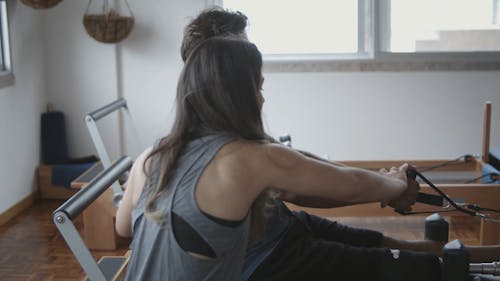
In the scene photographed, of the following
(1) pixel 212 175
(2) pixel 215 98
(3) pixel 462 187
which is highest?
(2) pixel 215 98

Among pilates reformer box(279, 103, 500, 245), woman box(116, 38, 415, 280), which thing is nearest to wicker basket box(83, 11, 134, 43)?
pilates reformer box(279, 103, 500, 245)

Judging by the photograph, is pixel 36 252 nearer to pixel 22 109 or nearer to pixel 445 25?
pixel 22 109

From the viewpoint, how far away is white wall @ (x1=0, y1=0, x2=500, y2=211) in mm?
4863

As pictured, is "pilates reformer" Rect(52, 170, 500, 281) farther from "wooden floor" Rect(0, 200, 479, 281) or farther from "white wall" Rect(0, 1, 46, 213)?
"white wall" Rect(0, 1, 46, 213)

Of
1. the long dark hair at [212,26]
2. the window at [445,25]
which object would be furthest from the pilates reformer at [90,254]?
the window at [445,25]

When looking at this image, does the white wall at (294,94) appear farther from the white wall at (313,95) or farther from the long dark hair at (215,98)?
the long dark hair at (215,98)

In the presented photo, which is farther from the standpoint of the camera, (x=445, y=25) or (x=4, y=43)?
(x=445, y=25)

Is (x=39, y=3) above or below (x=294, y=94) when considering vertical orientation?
above

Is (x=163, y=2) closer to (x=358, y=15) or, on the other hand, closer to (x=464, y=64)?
(x=358, y=15)

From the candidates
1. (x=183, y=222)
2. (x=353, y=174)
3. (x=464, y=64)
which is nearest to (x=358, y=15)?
(x=464, y=64)

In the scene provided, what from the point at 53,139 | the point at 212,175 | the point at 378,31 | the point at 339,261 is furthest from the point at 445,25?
the point at 212,175

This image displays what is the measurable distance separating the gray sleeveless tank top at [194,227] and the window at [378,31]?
11.8 feet

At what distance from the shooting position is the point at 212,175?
52.0 inches

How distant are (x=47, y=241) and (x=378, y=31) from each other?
2.59 m
